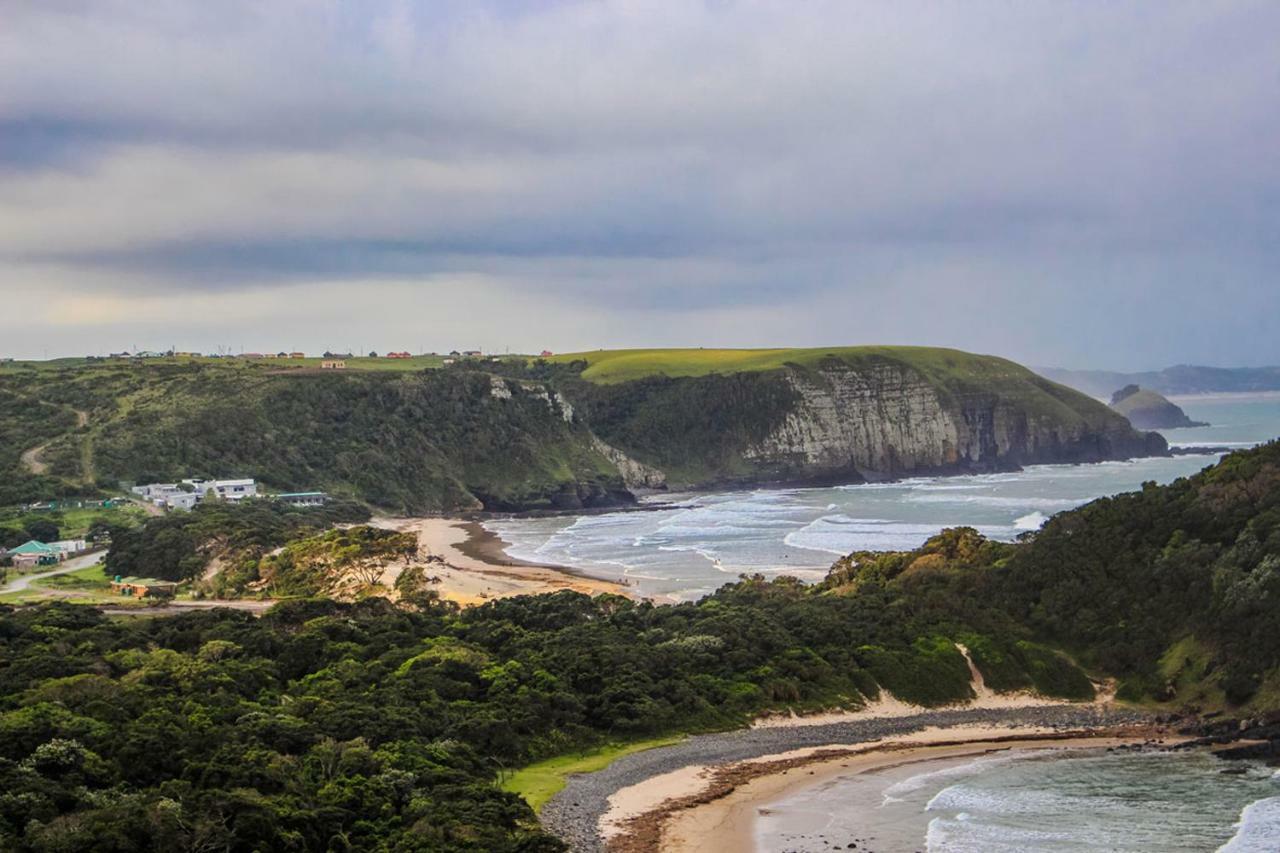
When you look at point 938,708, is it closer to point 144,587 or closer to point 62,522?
point 144,587

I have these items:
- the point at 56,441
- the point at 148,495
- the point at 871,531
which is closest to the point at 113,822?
the point at 871,531

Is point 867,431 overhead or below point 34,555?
overhead

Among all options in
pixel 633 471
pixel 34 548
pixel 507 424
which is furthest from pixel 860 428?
pixel 34 548

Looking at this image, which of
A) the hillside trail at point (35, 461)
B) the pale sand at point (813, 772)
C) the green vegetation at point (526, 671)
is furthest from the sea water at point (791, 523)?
the hillside trail at point (35, 461)

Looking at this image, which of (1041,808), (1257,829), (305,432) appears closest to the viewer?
(1257,829)

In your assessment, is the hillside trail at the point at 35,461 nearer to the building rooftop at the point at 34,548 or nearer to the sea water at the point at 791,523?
the building rooftop at the point at 34,548

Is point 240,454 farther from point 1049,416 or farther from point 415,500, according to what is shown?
point 1049,416

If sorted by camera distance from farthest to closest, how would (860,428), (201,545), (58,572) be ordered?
(860,428)
(201,545)
(58,572)
